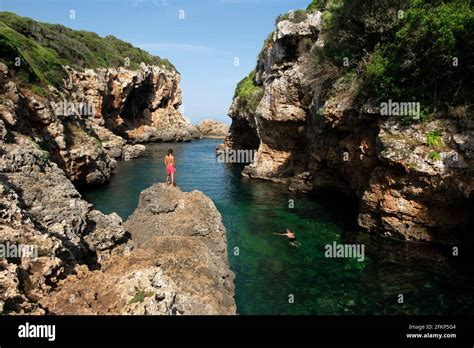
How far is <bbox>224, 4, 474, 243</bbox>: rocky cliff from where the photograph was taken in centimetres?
1730

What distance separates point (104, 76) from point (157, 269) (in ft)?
209

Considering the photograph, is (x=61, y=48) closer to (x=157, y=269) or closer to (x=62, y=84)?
(x=62, y=84)

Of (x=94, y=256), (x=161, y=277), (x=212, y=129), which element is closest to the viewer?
(x=161, y=277)

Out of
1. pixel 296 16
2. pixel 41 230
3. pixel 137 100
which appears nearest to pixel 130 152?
pixel 137 100

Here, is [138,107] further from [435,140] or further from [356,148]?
[435,140]

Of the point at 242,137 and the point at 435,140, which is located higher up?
the point at 242,137

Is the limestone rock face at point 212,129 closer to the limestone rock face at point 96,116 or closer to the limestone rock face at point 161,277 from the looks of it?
the limestone rock face at point 96,116

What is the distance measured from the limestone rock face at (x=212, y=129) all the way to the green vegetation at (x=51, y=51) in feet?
66.3

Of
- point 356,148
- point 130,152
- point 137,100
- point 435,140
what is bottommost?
point 130,152

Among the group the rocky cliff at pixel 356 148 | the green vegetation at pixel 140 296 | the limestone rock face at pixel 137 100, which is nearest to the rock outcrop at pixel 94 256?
the green vegetation at pixel 140 296

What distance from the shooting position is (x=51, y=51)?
55.4m

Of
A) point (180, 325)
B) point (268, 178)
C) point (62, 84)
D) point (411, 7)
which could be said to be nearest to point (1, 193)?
point (180, 325)

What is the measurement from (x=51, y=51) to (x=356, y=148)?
53001mm

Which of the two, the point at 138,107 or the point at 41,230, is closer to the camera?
the point at 41,230
